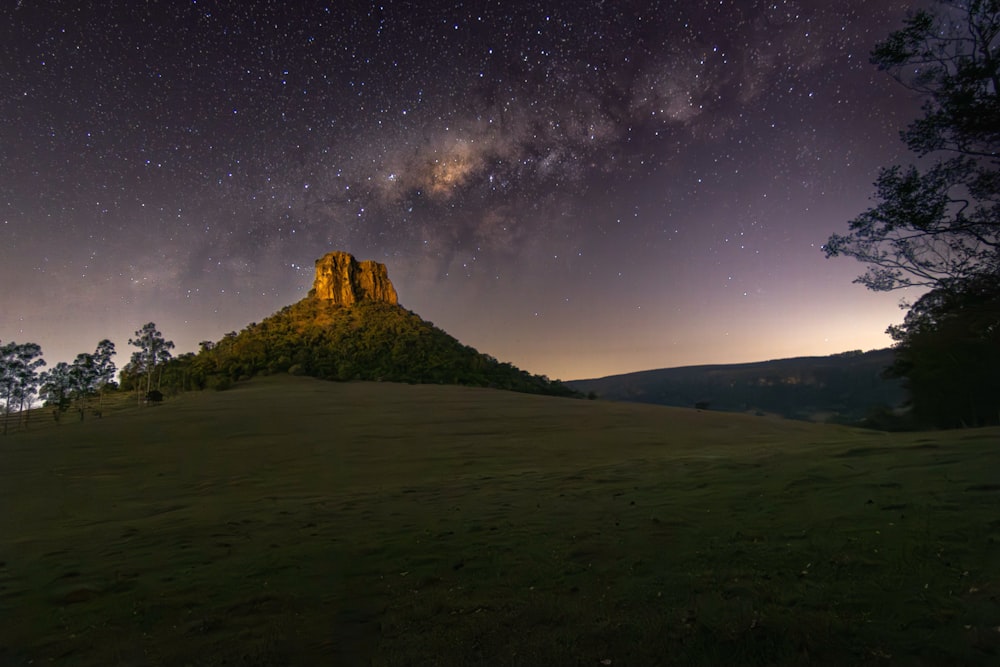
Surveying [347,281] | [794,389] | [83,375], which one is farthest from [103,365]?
[794,389]

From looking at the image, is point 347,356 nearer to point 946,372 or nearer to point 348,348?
point 348,348

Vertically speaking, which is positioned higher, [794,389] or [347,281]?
[347,281]

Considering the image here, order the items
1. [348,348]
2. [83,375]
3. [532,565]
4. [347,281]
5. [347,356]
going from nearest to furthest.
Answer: [532,565] < [83,375] < [347,356] < [348,348] < [347,281]

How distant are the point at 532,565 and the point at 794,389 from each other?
159m

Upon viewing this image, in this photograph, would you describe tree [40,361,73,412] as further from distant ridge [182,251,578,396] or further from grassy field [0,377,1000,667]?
grassy field [0,377,1000,667]

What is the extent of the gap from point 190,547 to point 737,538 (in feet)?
24.2

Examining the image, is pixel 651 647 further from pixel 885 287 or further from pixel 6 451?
pixel 6 451

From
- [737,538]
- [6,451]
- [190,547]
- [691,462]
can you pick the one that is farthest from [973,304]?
[6,451]

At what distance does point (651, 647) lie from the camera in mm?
3709

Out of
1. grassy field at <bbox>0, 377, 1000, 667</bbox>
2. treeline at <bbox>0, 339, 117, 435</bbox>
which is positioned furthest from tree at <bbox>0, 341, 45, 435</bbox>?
grassy field at <bbox>0, 377, 1000, 667</bbox>

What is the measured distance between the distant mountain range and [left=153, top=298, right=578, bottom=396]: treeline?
98.0 ft

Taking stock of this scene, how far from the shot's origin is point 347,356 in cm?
7275

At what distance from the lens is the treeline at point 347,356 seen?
6575 centimetres

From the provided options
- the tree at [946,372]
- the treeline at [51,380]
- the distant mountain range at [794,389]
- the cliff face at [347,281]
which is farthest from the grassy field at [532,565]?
the cliff face at [347,281]
